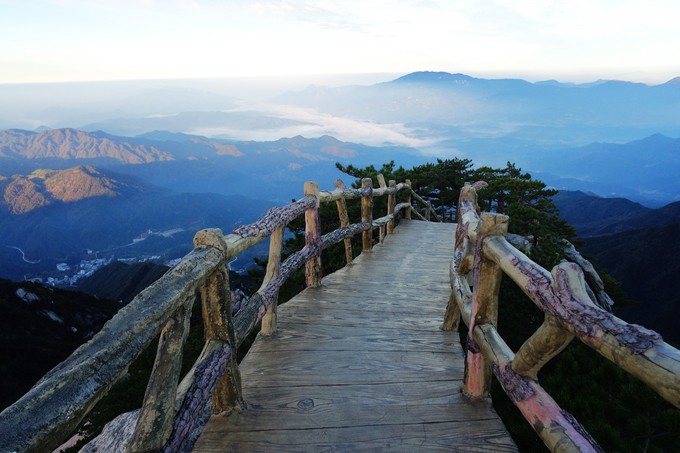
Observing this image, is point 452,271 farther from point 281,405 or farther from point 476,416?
point 281,405

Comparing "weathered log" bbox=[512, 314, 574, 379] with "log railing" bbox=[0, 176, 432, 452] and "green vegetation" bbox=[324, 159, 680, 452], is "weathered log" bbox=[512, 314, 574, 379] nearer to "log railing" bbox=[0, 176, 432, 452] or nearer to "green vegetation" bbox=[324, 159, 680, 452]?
"green vegetation" bbox=[324, 159, 680, 452]

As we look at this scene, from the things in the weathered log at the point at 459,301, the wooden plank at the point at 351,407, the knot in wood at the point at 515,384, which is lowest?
the wooden plank at the point at 351,407

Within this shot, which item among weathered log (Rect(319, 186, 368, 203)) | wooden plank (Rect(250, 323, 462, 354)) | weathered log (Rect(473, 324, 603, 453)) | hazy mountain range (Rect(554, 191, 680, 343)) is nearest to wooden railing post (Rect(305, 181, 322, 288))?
weathered log (Rect(319, 186, 368, 203))

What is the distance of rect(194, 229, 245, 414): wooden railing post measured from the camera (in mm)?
2248

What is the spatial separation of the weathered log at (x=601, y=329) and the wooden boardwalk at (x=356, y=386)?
1.03 m

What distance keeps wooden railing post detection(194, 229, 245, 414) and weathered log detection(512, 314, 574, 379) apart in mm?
1565

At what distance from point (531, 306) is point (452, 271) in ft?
9.08

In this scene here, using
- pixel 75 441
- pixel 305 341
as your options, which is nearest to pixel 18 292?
pixel 75 441

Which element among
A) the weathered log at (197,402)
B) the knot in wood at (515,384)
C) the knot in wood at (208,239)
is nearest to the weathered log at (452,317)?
the knot in wood at (515,384)

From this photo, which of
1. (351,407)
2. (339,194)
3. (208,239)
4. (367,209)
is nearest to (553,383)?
(351,407)

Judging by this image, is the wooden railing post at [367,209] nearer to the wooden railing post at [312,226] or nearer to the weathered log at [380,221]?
the weathered log at [380,221]

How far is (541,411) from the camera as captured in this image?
1.74m

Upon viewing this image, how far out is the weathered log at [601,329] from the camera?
3.79 ft

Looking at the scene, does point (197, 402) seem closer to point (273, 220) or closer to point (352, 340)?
point (273, 220)
